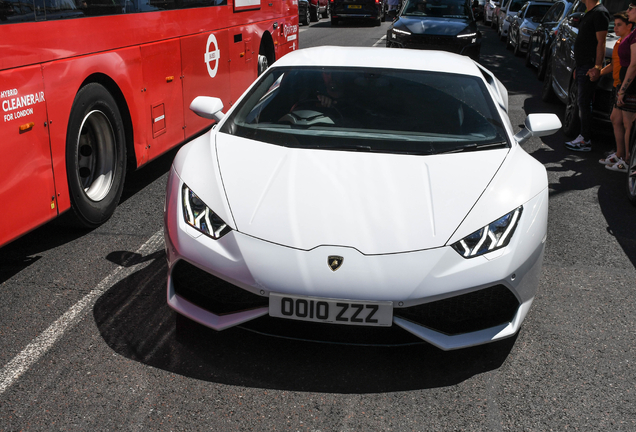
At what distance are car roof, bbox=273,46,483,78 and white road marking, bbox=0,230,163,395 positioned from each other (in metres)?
1.76

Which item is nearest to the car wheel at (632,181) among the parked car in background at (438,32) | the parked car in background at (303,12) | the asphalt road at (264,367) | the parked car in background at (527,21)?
the asphalt road at (264,367)

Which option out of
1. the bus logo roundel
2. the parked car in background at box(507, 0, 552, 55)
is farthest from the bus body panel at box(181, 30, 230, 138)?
the parked car in background at box(507, 0, 552, 55)

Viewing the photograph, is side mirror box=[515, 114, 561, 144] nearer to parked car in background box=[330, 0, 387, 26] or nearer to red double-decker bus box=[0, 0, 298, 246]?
red double-decker bus box=[0, 0, 298, 246]

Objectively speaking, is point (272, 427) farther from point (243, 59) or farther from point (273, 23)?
point (273, 23)

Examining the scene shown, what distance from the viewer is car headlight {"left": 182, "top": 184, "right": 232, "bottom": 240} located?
3133mm

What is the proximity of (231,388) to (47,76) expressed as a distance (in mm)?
2409

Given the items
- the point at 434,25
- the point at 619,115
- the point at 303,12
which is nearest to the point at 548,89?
the point at 434,25

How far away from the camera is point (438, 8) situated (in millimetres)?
13297

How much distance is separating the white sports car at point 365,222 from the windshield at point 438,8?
971 centimetres

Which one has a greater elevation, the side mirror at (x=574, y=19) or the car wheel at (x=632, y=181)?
the side mirror at (x=574, y=19)

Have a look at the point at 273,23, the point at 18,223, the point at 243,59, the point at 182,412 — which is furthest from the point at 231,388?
the point at 273,23

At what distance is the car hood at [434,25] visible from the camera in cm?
1217

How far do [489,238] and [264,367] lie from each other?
1.25m

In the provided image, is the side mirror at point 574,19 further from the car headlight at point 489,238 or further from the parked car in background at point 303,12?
the parked car in background at point 303,12
